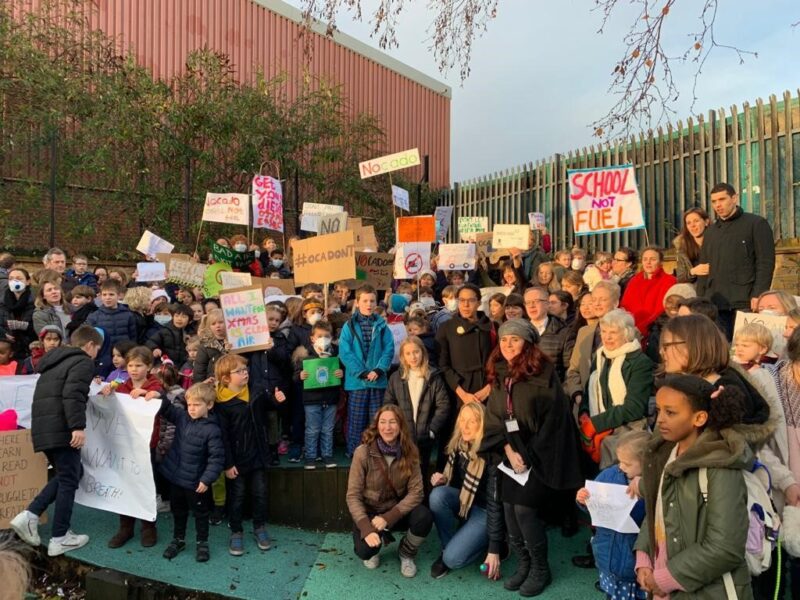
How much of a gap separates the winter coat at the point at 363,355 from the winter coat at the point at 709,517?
145 inches

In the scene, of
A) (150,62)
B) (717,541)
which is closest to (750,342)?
(717,541)

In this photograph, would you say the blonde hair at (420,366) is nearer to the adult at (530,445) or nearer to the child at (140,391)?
the adult at (530,445)

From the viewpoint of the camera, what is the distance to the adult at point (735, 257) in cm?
590

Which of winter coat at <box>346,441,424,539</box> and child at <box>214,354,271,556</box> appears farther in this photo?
child at <box>214,354,271,556</box>

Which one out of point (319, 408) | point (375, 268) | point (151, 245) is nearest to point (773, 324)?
point (319, 408)

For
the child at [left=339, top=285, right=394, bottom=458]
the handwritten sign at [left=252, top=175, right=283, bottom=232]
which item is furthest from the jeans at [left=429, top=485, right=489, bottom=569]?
the handwritten sign at [left=252, top=175, right=283, bottom=232]

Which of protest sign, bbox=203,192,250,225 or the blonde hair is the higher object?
protest sign, bbox=203,192,250,225

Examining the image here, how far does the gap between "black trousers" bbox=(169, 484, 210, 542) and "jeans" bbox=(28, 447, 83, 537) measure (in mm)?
802

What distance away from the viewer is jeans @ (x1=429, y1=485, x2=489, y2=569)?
15.8 ft

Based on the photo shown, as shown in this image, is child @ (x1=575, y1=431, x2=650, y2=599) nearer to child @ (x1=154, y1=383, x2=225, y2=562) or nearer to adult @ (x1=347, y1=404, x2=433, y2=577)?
adult @ (x1=347, y1=404, x2=433, y2=577)

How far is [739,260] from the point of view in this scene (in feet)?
19.6

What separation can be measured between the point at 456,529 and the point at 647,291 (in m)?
2.85

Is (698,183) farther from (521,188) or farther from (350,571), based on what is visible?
(350,571)

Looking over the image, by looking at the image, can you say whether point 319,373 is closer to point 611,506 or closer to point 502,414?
point 502,414
